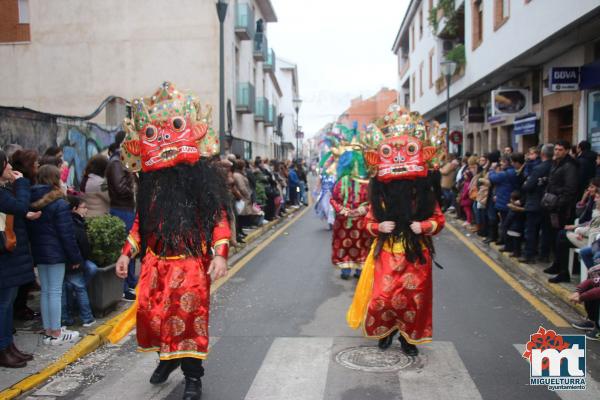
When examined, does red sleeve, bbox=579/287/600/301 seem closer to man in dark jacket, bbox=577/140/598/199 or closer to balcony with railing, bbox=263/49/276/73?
man in dark jacket, bbox=577/140/598/199

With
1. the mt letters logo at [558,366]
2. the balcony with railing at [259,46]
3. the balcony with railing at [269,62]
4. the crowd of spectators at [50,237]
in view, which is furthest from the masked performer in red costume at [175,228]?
the balcony with railing at [269,62]

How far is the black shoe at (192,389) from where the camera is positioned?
414 cm

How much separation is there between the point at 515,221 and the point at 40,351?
7546 mm

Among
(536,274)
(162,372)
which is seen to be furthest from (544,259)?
(162,372)

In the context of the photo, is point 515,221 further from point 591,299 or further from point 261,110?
point 261,110

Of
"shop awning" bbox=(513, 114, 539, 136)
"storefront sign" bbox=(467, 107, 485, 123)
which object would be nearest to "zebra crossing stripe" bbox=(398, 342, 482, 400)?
"shop awning" bbox=(513, 114, 539, 136)

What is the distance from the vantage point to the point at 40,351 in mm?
5242

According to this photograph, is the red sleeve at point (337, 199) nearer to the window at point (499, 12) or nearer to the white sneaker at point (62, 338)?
the white sneaker at point (62, 338)

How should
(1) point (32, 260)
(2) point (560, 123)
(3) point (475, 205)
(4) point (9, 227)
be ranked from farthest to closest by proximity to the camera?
(2) point (560, 123) < (3) point (475, 205) < (1) point (32, 260) < (4) point (9, 227)

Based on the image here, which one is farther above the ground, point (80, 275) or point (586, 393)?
point (80, 275)

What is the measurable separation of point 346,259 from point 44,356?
14.8ft

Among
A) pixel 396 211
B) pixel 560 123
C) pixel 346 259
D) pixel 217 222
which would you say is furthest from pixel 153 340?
pixel 560 123

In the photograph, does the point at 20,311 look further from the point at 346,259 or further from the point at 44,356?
the point at 346,259

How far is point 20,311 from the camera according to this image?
20.5 feet
